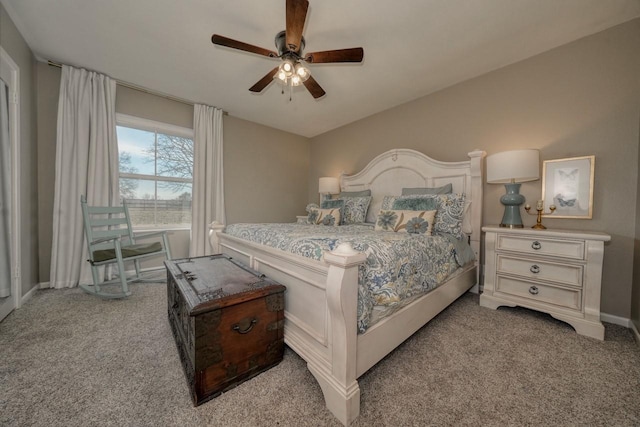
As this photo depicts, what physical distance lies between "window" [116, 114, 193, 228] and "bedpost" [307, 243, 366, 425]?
3.24m

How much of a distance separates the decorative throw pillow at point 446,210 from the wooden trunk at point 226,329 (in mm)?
1661

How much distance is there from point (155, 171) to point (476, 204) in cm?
418

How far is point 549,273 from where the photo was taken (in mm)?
1840

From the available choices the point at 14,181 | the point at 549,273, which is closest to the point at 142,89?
the point at 14,181

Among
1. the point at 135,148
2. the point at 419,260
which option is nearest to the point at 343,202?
the point at 419,260

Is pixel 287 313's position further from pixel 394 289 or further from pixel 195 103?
pixel 195 103

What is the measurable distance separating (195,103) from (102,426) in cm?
361

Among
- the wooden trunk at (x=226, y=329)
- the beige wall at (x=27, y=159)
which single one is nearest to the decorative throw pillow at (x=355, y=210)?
the wooden trunk at (x=226, y=329)

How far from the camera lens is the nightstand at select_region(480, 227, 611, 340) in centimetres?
166

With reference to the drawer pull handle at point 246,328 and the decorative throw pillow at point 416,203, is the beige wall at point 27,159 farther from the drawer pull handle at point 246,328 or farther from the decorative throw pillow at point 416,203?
the decorative throw pillow at point 416,203

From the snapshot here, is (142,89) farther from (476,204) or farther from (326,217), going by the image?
(476,204)

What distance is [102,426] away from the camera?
0.97m

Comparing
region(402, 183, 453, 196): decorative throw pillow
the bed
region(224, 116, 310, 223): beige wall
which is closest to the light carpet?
the bed

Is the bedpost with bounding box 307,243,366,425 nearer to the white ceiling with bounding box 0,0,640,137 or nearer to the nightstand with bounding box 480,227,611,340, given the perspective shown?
the nightstand with bounding box 480,227,611,340
